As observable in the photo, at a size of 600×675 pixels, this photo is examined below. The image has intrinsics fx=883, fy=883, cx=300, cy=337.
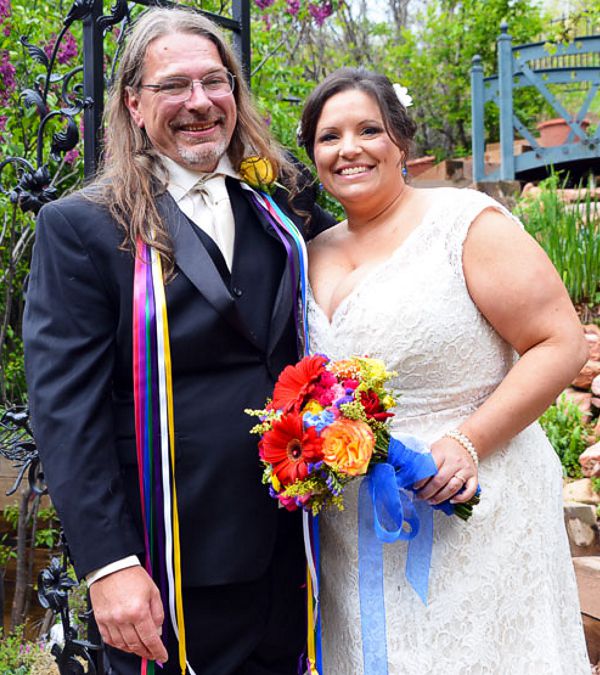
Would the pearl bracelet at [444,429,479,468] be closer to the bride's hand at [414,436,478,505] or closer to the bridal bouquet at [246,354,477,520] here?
the bride's hand at [414,436,478,505]

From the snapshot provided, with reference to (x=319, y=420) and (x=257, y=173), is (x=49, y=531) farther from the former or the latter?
(x=319, y=420)

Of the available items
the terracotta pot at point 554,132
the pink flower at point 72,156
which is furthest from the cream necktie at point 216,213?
the terracotta pot at point 554,132

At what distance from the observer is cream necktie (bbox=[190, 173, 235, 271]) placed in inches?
96.3

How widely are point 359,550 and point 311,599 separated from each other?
19cm

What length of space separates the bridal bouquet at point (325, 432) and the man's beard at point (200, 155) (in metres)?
0.71

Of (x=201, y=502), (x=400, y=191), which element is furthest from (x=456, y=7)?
(x=201, y=502)

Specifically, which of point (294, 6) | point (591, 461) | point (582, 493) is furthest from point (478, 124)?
point (582, 493)

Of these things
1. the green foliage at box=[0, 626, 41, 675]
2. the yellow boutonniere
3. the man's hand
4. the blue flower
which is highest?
the yellow boutonniere

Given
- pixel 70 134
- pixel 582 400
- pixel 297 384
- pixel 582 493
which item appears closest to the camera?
pixel 297 384

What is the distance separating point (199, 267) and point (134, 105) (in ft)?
1.91

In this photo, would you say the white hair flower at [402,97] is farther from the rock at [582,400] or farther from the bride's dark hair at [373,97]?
the rock at [582,400]

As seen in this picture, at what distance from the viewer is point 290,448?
2.08 meters

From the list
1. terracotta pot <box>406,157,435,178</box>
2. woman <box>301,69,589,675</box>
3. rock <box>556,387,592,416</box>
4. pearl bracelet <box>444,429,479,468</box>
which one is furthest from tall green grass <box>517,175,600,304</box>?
terracotta pot <box>406,157,435,178</box>

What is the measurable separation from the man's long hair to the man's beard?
0.08m
